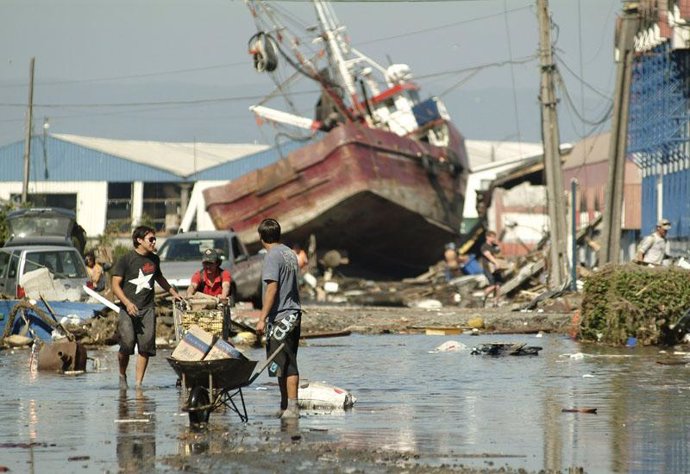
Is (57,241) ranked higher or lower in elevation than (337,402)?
higher

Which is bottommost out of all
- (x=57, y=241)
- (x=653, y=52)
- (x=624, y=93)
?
(x=57, y=241)

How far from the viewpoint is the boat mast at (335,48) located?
182 feet

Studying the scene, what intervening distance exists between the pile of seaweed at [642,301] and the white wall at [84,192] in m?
58.2

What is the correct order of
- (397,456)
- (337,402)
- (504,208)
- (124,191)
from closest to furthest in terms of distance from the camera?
1. (397,456)
2. (337,402)
3. (504,208)
4. (124,191)

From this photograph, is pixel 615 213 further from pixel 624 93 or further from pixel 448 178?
pixel 448 178

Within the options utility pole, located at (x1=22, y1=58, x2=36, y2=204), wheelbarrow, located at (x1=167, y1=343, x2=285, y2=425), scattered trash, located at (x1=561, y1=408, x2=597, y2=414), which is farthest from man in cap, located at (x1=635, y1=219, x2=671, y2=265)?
utility pole, located at (x1=22, y1=58, x2=36, y2=204)

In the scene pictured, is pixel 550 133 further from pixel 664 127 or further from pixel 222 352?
pixel 222 352

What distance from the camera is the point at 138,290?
15.0 metres

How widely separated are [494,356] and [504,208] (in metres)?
44.0

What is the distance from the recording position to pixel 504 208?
210 feet

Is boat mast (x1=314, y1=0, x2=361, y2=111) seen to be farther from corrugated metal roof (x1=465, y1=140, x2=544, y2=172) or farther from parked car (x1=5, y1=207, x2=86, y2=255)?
corrugated metal roof (x1=465, y1=140, x2=544, y2=172)

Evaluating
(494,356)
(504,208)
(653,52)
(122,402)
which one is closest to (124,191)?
(504,208)

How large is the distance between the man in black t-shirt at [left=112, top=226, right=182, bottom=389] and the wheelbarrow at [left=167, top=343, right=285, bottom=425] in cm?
296

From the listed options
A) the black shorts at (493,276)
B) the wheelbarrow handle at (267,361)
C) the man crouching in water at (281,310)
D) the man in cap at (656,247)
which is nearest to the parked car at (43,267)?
the man in cap at (656,247)
